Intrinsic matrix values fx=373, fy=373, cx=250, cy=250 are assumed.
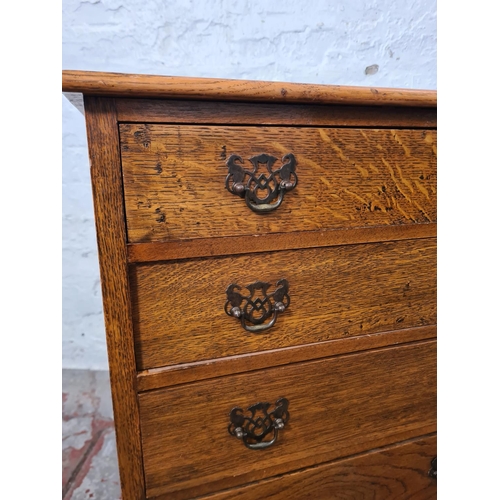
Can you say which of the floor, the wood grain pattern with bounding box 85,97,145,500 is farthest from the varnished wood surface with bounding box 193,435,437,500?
the floor

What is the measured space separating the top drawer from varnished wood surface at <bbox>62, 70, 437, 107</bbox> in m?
0.05

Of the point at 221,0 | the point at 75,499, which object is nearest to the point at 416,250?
the point at 221,0

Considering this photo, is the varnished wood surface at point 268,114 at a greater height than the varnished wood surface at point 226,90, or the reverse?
the varnished wood surface at point 226,90

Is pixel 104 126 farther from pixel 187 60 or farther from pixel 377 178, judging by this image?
pixel 187 60

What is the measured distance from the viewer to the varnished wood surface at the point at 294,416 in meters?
0.64

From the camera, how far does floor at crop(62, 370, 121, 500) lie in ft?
3.43

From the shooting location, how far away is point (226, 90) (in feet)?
1.78

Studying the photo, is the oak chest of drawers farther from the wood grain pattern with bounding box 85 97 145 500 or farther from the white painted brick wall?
the white painted brick wall

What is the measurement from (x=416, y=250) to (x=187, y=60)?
0.91 m

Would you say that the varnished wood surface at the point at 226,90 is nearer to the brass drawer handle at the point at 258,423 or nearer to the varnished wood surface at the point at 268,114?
the varnished wood surface at the point at 268,114

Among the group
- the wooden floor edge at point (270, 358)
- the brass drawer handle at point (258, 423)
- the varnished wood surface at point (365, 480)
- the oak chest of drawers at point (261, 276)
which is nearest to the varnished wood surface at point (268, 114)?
the oak chest of drawers at point (261, 276)

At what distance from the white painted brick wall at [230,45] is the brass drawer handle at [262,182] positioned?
740 mm

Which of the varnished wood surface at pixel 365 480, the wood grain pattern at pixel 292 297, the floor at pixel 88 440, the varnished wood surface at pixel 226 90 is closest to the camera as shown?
the varnished wood surface at pixel 226 90

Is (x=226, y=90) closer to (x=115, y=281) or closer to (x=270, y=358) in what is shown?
(x=115, y=281)
